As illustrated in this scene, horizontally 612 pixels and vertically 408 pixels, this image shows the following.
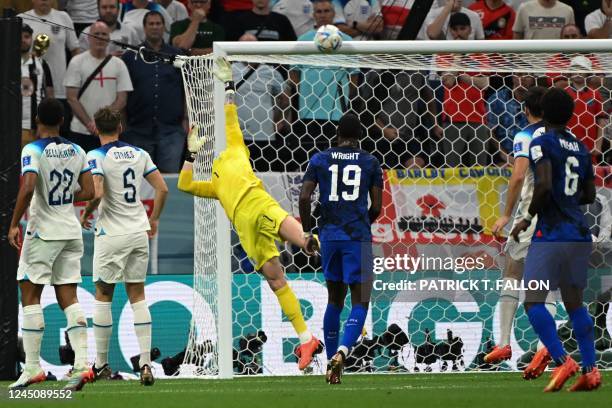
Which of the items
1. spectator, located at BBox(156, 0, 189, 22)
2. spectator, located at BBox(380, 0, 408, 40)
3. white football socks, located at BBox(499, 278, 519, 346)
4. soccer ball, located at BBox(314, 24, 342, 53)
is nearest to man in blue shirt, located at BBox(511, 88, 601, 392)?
white football socks, located at BBox(499, 278, 519, 346)

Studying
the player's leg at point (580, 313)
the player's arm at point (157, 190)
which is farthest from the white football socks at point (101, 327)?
the player's leg at point (580, 313)

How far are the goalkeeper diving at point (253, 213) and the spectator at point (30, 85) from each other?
12.3 ft

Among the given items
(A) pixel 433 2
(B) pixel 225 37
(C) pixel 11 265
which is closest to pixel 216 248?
(C) pixel 11 265

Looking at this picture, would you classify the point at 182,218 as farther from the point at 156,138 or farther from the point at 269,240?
the point at 269,240

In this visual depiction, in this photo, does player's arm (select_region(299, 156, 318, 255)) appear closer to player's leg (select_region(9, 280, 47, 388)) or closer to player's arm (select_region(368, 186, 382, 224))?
player's arm (select_region(368, 186, 382, 224))

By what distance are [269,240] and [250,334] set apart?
1901 mm

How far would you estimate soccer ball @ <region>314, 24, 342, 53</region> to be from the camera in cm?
1037

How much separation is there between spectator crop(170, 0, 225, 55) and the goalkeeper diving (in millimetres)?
4232

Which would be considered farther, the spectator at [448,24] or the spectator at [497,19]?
the spectator at [497,19]

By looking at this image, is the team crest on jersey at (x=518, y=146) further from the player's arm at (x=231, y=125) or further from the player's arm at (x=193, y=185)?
the player's arm at (x=193, y=185)

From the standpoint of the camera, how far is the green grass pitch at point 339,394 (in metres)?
7.68

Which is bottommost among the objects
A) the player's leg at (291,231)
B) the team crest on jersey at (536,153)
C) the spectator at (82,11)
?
the player's leg at (291,231)

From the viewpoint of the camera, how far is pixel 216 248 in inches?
427

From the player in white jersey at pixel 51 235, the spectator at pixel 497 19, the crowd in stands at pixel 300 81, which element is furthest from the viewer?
the spectator at pixel 497 19
